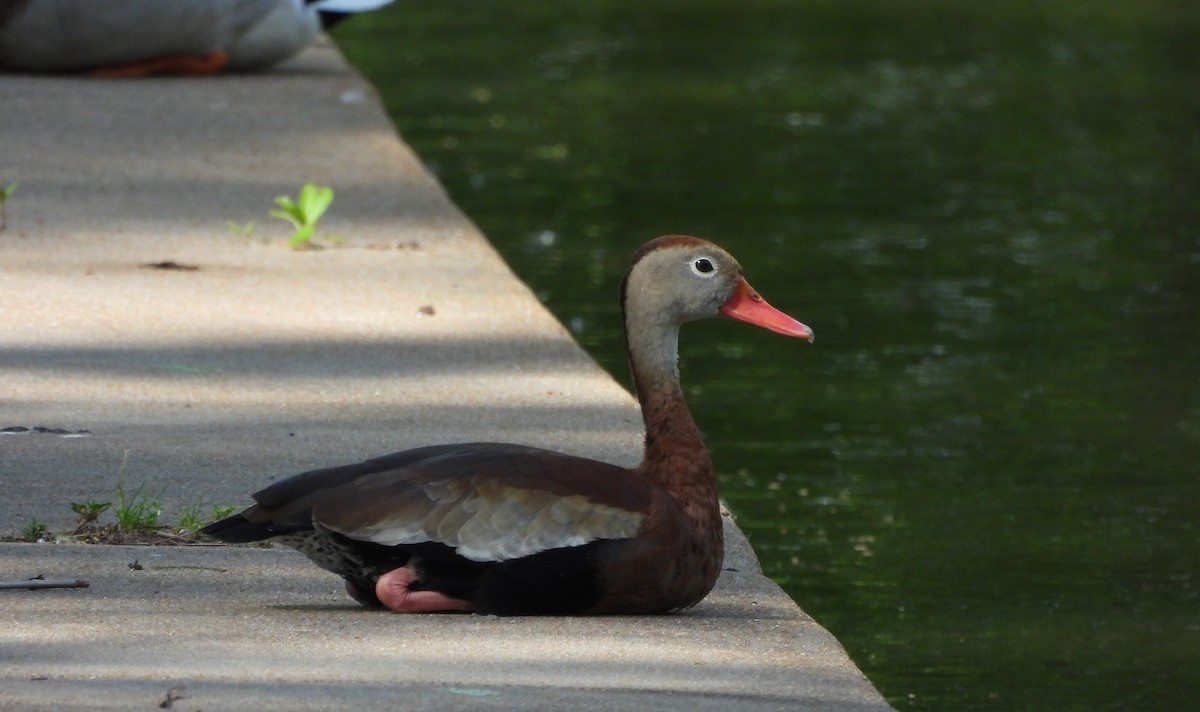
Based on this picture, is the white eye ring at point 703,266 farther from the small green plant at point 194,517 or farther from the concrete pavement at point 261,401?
the small green plant at point 194,517

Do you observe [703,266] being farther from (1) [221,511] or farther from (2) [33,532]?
(2) [33,532]

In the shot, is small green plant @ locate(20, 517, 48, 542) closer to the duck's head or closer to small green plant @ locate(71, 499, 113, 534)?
small green plant @ locate(71, 499, 113, 534)

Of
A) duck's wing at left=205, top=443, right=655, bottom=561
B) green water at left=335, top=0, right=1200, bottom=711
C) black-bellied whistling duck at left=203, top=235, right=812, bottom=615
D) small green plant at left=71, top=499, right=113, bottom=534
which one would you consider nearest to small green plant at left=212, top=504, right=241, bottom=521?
small green plant at left=71, top=499, right=113, bottom=534

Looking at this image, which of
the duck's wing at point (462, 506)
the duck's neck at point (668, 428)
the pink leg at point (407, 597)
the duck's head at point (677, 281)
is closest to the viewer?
the duck's wing at point (462, 506)

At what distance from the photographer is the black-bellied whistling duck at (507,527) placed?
4977 mm

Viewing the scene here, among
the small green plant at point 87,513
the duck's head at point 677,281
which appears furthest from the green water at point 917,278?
the small green plant at point 87,513

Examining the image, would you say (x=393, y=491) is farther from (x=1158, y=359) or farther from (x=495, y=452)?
(x=1158, y=359)

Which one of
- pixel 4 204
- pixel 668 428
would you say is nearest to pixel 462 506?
pixel 668 428

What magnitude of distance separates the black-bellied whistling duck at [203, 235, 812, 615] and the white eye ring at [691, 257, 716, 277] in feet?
0.19

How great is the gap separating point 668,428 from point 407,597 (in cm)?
74

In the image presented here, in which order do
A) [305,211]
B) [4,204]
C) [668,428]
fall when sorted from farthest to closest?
[4,204] → [305,211] → [668,428]

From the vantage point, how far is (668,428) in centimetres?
540

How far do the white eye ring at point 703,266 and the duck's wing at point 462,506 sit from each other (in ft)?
1.95

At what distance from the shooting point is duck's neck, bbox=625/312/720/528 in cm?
530
